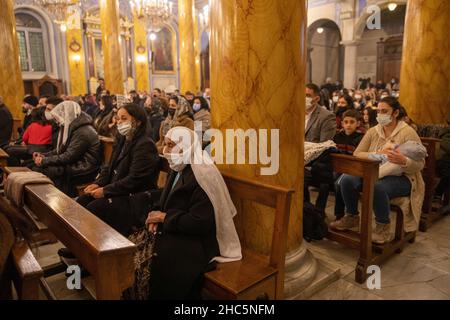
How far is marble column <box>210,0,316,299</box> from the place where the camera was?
8.21 ft

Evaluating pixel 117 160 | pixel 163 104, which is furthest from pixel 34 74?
pixel 117 160

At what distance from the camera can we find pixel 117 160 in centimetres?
366

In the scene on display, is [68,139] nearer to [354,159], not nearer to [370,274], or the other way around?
[354,159]

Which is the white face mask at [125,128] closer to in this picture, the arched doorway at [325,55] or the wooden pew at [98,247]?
the wooden pew at [98,247]

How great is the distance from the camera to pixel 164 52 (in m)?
18.7

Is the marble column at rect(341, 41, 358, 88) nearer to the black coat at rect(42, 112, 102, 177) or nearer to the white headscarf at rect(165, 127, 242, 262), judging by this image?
the black coat at rect(42, 112, 102, 177)

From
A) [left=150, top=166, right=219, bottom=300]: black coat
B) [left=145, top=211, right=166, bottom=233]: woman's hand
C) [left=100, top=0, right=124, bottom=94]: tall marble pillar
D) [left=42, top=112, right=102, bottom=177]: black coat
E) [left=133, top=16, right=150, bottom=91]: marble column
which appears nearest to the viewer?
[left=150, top=166, right=219, bottom=300]: black coat

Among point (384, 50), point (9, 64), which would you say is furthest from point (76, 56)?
point (384, 50)

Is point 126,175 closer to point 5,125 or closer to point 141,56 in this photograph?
point 5,125

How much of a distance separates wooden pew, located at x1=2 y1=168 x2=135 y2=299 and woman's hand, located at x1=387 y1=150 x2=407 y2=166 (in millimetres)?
2606

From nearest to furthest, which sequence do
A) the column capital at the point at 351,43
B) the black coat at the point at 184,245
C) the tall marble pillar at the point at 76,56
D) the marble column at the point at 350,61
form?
1. the black coat at the point at 184,245
2. the column capital at the point at 351,43
3. the marble column at the point at 350,61
4. the tall marble pillar at the point at 76,56

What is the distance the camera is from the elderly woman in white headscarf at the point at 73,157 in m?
4.44

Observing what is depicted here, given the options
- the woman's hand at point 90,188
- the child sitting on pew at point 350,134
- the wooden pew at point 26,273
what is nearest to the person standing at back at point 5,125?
the woman's hand at point 90,188

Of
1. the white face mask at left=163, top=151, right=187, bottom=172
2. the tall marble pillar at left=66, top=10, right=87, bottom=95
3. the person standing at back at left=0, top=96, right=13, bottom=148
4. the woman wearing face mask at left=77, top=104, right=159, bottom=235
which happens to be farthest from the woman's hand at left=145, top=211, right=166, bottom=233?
the tall marble pillar at left=66, top=10, right=87, bottom=95
